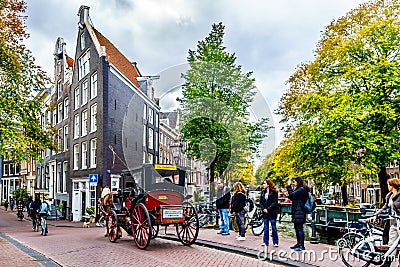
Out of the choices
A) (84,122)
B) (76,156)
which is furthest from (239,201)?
(76,156)

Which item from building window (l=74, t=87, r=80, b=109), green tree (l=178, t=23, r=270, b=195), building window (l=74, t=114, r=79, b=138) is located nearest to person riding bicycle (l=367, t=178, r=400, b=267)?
green tree (l=178, t=23, r=270, b=195)

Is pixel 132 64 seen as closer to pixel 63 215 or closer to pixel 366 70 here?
pixel 63 215

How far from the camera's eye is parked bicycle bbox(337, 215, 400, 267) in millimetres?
7727

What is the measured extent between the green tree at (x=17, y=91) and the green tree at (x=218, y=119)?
8963mm

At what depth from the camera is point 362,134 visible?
20828 mm

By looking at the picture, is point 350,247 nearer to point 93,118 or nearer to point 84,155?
point 93,118

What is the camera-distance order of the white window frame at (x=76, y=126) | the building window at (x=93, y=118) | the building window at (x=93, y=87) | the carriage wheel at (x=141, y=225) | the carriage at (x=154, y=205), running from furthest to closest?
1. the white window frame at (x=76, y=126)
2. the building window at (x=93, y=87)
3. the building window at (x=93, y=118)
4. the carriage at (x=154, y=205)
5. the carriage wheel at (x=141, y=225)

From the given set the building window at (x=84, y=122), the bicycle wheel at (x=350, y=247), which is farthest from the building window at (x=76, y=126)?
the bicycle wheel at (x=350, y=247)

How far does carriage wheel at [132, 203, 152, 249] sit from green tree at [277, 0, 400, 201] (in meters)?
12.4

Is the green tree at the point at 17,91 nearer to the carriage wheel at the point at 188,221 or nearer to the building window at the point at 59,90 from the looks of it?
the carriage wheel at the point at 188,221

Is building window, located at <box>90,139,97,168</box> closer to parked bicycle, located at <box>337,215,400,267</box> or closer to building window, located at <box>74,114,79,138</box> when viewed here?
building window, located at <box>74,114,79,138</box>

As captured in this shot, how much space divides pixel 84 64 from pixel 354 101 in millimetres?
21156

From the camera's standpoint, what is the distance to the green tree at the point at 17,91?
67.5ft

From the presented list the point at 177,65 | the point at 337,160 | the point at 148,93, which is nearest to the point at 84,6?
the point at 148,93
